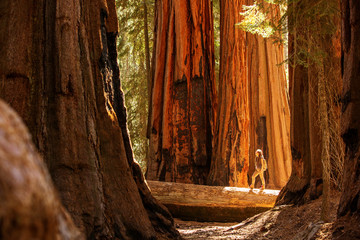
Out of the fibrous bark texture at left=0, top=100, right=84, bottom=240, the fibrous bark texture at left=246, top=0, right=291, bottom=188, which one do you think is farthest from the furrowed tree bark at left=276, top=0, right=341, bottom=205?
the fibrous bark texture at left=246, top=0, right=291, bottom=188

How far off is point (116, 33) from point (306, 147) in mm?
3113

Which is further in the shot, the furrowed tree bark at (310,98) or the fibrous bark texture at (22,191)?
the furrowed tree bark at (310,98)

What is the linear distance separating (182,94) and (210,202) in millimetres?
3482

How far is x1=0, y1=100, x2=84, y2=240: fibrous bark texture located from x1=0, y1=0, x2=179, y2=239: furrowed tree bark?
214cm

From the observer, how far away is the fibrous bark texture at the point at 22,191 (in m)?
0.84

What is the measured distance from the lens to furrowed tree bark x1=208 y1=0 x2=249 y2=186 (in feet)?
30.9

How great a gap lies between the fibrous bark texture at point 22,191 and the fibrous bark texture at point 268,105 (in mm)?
12087

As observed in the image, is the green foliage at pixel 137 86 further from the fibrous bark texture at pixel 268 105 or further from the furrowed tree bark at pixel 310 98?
the furrowed tree bark at pixel 310 98

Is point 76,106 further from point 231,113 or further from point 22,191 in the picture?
point 231,113

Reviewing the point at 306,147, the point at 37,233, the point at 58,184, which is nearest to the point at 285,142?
the point at 306,147

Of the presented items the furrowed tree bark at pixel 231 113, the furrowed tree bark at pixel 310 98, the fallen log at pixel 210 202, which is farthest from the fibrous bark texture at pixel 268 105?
the furrowed tree bark at pixel 310 98

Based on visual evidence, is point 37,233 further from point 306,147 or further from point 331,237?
point 306,147

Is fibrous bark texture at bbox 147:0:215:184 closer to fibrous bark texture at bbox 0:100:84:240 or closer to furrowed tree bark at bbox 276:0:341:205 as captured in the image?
furrowed tree bark at bbox 276:0:341:205

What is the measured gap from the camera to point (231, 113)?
32.4 ft
